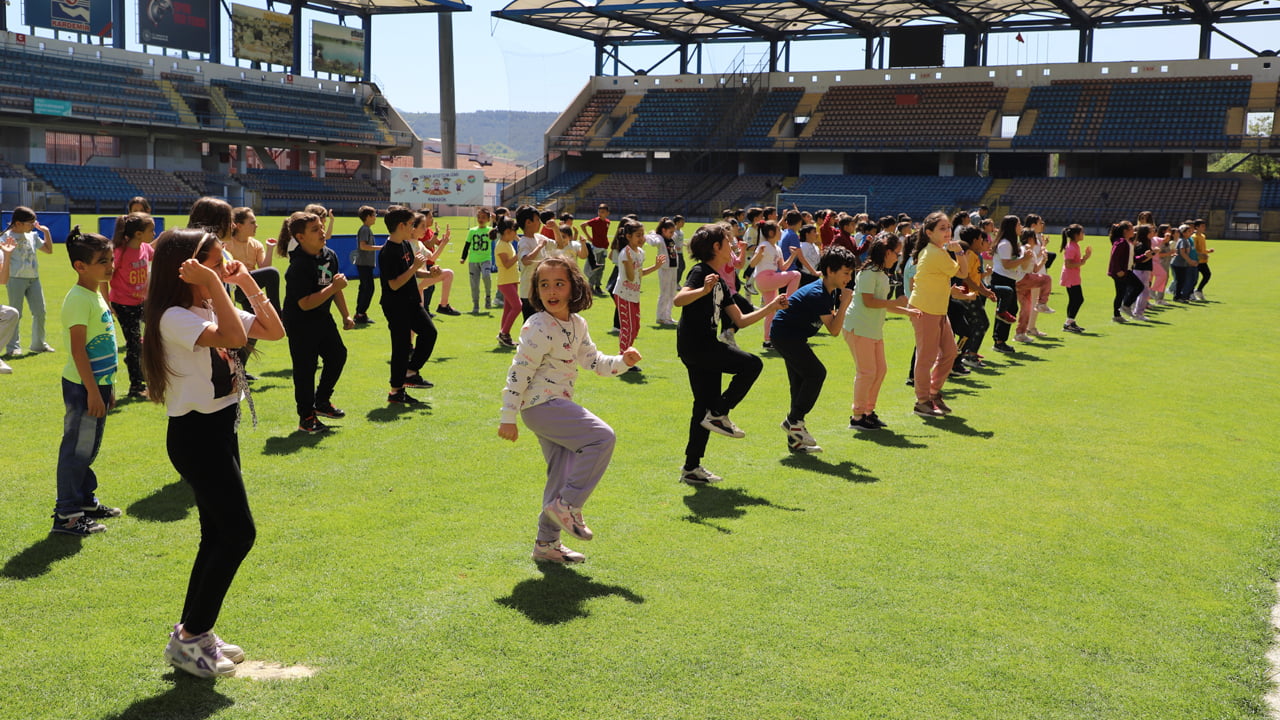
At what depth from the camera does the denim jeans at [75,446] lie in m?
5.67

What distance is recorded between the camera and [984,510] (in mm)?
6703

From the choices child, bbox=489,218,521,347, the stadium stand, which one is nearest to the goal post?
the stadium stand

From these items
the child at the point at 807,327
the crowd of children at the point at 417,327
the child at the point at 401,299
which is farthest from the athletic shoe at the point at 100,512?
the child at the point at 807,327

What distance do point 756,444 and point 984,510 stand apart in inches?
86.9

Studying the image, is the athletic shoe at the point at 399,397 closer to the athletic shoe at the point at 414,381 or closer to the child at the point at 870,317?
the athletic shoe at the point at 414,381

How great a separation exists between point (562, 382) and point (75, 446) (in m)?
2.82

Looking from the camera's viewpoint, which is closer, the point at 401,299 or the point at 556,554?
the point at 556,554

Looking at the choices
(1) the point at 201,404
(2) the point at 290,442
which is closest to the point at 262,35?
(2) the point at 290,442

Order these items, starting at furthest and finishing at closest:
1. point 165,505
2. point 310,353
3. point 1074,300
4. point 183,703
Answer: point 1074,300, point 310,353, point 165,505, point 183,703

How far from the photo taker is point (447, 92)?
2101 inches

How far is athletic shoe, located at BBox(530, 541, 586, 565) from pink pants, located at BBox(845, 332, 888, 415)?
391cm

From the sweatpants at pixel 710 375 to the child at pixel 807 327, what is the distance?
95cm

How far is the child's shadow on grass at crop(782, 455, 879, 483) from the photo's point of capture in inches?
294

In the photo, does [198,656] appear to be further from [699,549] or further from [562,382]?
[699,549]
